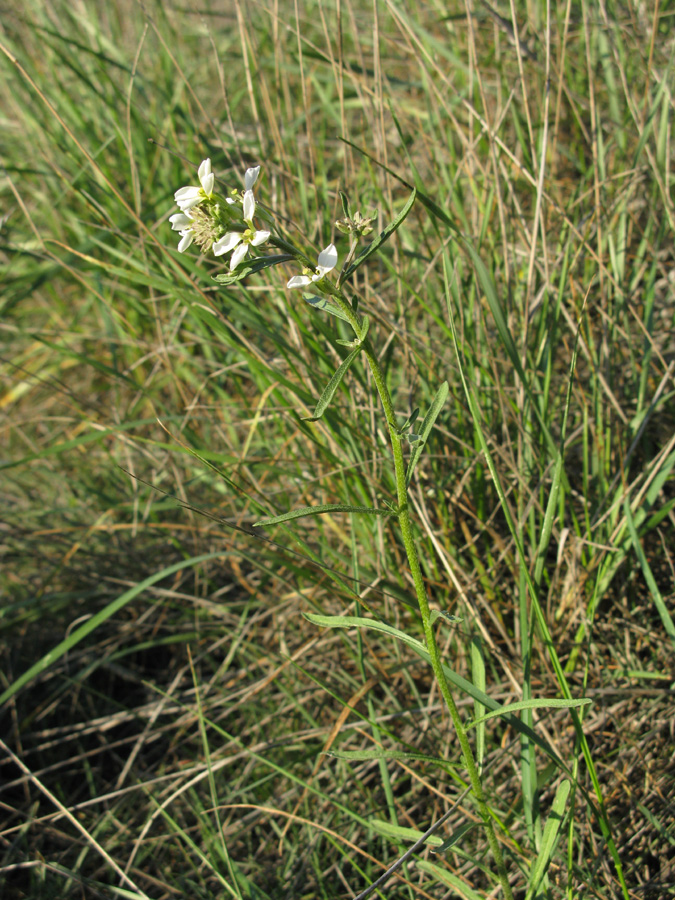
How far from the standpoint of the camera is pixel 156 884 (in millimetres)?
Result: 1495

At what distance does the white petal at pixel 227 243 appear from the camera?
0.88 meters

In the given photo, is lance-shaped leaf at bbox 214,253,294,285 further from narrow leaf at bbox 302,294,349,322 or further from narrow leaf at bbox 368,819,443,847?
narrow leaf at bbox 368,819,443,847

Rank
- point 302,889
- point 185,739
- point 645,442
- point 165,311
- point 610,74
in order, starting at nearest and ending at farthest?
point 302,889 < point 645,442 < point 185,739 < point 610,74 < point 165,311

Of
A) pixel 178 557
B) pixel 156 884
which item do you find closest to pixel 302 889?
pixel 156 884

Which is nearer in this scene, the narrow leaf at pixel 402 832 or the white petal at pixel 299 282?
the white petal at pixel 299 282

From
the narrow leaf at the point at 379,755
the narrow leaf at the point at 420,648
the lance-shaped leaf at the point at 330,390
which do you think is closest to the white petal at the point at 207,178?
the lance-shaped leaf at the point at 330,390

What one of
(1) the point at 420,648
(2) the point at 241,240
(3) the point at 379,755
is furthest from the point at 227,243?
(3) the point at 379,755

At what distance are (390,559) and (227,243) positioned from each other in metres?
0.96

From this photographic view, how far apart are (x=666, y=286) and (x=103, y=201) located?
6.96 feet

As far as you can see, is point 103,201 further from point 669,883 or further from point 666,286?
point 669,883

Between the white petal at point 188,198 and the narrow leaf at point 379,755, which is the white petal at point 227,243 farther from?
the narrow leaf at point 379,755

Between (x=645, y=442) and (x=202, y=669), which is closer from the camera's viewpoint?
(x=645, y=442)

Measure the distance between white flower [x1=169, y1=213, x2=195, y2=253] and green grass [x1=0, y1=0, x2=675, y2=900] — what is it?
1.04 ft

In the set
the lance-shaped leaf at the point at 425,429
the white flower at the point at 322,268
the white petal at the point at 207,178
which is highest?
the white petal at the point at 207,178
